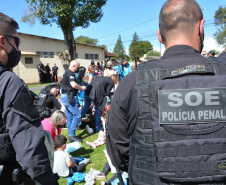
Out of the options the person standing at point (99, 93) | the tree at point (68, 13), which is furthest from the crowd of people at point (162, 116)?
the tree at point (68, 13)

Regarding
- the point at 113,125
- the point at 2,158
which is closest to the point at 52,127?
the point at 2,158

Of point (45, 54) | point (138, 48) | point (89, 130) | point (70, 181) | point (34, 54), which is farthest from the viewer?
point (138, 48)

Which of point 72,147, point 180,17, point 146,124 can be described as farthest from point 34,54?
point 146,124

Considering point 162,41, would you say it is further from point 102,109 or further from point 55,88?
point 55,88

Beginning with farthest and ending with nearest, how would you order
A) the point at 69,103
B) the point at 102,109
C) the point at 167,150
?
the point at 102,109, the point at 69,103, the point at 167,150

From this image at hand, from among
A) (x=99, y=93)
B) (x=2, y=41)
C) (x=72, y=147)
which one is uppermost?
(x=2, y=41)

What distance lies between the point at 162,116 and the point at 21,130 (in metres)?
0.98

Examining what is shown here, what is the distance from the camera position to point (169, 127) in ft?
3.92

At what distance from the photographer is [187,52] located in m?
1.33

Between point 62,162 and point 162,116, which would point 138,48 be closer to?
point 62,162

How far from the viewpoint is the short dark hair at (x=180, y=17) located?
4.45 feet

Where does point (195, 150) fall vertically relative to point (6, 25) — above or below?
below

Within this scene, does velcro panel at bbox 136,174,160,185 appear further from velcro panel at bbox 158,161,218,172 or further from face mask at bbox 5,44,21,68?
face mask at bbox 5,44,21,68

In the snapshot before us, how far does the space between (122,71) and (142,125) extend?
9696 millimetres
